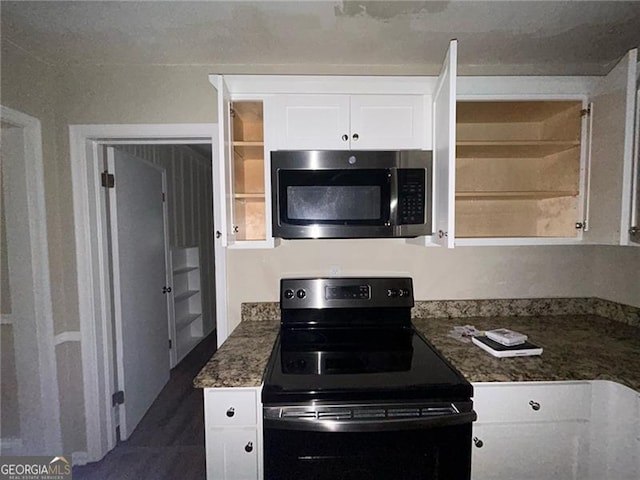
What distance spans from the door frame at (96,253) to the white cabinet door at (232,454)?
28.3 inches

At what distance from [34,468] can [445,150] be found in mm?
2425

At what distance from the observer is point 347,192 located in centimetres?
135

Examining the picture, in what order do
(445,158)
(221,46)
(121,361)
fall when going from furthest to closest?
(121,361), (221,46), (445,158)

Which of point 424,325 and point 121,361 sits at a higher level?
point 424,325

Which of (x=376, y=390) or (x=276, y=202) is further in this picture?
(x=276, y=202)

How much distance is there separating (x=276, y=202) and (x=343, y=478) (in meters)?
1.10

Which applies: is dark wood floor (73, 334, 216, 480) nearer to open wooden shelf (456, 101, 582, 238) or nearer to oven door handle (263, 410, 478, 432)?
oven door handle (263, 410, 478, 432)

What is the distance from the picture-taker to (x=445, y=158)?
1219mm

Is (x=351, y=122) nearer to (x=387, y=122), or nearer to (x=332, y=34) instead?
(x=387, y=122)

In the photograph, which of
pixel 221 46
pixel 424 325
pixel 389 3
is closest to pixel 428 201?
pixel 424 325

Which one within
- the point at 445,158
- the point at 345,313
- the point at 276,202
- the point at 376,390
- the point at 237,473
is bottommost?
the point at 237,473

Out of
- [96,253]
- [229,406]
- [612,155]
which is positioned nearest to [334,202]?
[229,406]

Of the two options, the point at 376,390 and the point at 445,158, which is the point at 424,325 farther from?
the point at 445,158

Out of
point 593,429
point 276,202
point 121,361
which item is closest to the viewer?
point 593,429
